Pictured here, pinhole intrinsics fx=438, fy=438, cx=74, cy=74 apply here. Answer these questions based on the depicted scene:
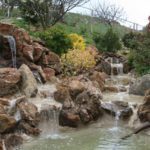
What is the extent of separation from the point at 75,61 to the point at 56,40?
1.60 metres

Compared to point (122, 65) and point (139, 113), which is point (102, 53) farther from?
point (139, 113)

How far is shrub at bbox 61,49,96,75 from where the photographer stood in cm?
1967

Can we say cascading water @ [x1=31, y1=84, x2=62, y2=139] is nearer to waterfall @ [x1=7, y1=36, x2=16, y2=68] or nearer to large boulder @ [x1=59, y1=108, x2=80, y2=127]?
large boulder @ [x1=59, y1=108, x2=80, y2=127]

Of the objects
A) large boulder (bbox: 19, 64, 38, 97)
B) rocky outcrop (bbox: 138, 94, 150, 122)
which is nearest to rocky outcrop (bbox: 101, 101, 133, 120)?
rocky outcrop (bbox: 138, 94, 150, 122)

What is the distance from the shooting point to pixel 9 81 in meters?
13.8

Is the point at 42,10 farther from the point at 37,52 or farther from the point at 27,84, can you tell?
the point at 27,84

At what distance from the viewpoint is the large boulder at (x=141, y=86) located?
16.7 metres

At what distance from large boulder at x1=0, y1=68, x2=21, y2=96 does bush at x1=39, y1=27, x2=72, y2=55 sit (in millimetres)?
6512

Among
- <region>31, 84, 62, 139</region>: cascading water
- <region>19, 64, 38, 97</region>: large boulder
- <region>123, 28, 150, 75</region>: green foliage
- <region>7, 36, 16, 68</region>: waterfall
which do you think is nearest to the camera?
<region>31, 84, 62, 139</region>: cascading water

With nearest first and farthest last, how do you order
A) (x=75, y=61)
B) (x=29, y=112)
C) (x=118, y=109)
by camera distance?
1. (x=29, y=112)
2. (x=118, y=109)
3. (x=75, y=61)

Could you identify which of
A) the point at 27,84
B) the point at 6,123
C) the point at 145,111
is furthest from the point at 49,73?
the point at 6,123

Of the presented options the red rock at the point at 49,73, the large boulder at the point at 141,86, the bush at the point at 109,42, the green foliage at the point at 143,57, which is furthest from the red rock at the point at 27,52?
the bush at the point at 109,42

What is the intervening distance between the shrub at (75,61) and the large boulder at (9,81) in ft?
17.7

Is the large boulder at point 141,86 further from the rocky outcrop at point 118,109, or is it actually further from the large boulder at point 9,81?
the large boulder at point 9,81
